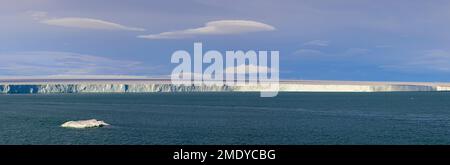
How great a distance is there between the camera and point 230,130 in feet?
370

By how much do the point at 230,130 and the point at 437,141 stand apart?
46.5 m

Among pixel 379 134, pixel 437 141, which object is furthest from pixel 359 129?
pixel 437 141

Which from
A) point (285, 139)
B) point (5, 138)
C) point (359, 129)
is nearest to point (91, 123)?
point (5, 138)

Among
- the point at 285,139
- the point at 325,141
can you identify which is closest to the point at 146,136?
the point at 285,139

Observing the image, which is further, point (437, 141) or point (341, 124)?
point (341, 124)

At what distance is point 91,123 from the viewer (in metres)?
119

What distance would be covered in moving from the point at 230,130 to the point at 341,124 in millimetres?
35178
